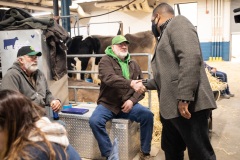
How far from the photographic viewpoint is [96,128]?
264cm

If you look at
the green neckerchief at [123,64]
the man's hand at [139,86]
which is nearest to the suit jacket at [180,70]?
the man's hand at [139,86]

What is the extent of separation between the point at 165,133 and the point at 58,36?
1617mm

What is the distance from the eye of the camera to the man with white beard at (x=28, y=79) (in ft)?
8.24

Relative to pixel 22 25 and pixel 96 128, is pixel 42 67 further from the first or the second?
pixel 96 128

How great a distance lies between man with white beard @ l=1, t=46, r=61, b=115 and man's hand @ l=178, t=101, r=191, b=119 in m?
1.36

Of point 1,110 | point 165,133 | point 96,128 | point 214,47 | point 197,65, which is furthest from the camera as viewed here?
point 214,47

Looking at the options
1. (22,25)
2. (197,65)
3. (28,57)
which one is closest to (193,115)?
(197,65)

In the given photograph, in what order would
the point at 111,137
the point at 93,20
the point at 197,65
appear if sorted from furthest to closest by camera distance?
the point at 93,20, the point at 111,137, the point at 197,65

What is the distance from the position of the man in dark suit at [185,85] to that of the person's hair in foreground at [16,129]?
1.05 meters

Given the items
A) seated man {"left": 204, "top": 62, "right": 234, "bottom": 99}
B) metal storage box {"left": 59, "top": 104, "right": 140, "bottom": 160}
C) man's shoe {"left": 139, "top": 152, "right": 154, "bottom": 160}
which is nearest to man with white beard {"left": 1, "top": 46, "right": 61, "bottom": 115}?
metal storage box {"left": 59, "top": 104, "right": 140, "bottom": 160}

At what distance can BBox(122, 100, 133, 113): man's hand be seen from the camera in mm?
→ 2746

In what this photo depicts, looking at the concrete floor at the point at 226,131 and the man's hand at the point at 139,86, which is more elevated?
the man's hand at the point at 139,86

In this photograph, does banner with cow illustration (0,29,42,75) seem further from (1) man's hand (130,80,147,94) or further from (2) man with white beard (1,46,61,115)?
(1) man's hand (130,80,147,94)

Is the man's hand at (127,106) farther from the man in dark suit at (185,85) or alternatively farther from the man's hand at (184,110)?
the man's hand at (184,110)
